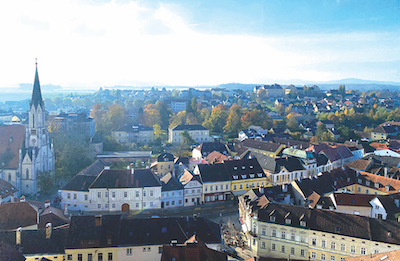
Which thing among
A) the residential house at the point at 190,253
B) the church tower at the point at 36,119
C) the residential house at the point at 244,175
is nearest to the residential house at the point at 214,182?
the residential house at the point at 244,175

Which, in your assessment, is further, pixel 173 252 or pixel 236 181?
pixel 236 181

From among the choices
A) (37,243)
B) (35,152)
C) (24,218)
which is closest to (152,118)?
(35,152)

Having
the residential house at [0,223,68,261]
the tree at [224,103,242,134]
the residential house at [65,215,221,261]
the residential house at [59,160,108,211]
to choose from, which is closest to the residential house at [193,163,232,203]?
the residential house at [59,160,108,211]

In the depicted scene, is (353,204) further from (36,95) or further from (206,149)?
(36,95)

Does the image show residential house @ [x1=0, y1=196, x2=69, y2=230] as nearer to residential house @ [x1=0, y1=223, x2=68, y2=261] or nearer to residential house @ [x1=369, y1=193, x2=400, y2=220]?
residential house @ [x1=0, y1=223, x2=68, y2=261]

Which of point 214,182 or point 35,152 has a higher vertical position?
point 35,152

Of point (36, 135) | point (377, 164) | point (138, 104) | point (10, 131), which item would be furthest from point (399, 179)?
point (138, 104)

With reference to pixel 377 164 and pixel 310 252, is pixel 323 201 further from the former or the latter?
pixel 377 164
